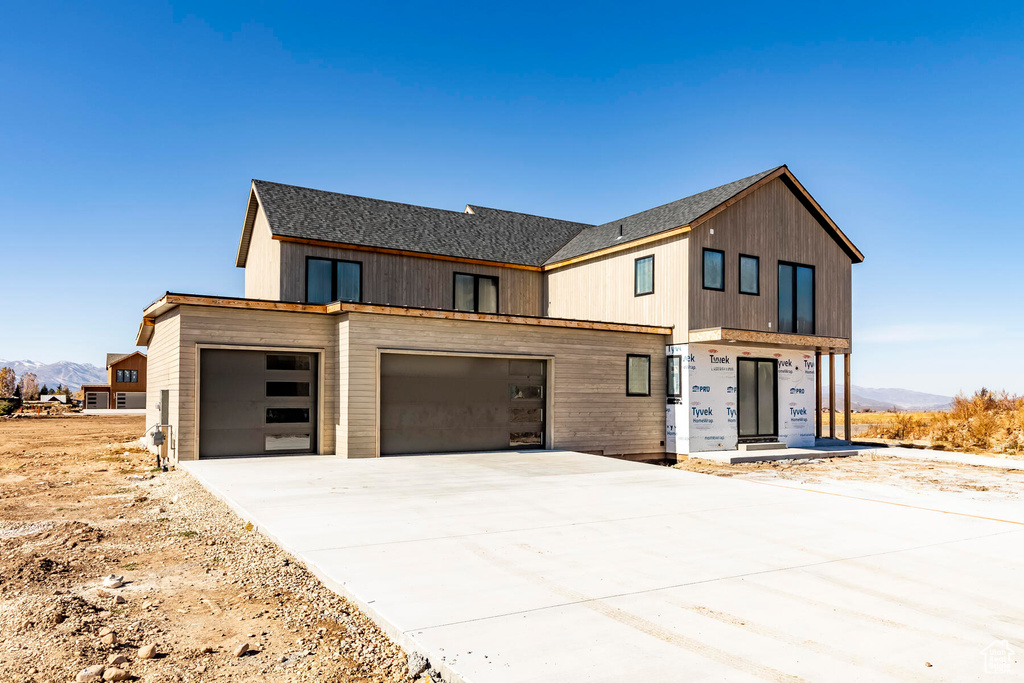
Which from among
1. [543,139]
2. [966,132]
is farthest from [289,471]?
[966,132]

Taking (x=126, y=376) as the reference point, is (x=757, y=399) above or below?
above

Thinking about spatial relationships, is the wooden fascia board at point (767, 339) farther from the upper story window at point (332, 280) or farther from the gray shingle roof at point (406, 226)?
the upper story window at point (332, 280)

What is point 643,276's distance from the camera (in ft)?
58.2

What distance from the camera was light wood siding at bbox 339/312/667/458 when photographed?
13398 millimetres

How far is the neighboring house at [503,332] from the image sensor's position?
13375 mm

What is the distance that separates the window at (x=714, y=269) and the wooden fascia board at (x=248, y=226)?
12404mm

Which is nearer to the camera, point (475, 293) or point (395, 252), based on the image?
point (395, 252)

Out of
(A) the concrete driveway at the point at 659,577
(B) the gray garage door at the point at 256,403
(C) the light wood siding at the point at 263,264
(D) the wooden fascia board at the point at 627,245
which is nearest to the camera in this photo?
(A) the concrete driveway at the point at 659,577

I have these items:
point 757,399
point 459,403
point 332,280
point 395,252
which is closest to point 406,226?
point 395,252

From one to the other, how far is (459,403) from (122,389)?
4863 centimetres

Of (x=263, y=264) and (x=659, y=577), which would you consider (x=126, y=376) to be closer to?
(x=263, y=264)

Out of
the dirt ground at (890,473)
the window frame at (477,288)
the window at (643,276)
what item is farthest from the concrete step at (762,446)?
the window frame at (477,288)

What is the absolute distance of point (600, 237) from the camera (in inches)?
805

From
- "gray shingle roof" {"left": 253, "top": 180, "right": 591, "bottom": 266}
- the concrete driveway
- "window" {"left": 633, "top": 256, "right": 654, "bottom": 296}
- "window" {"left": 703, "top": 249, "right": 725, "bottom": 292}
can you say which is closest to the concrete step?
"window" {"left": 703, "top": 249, "right": 725, "bottom": 292}
